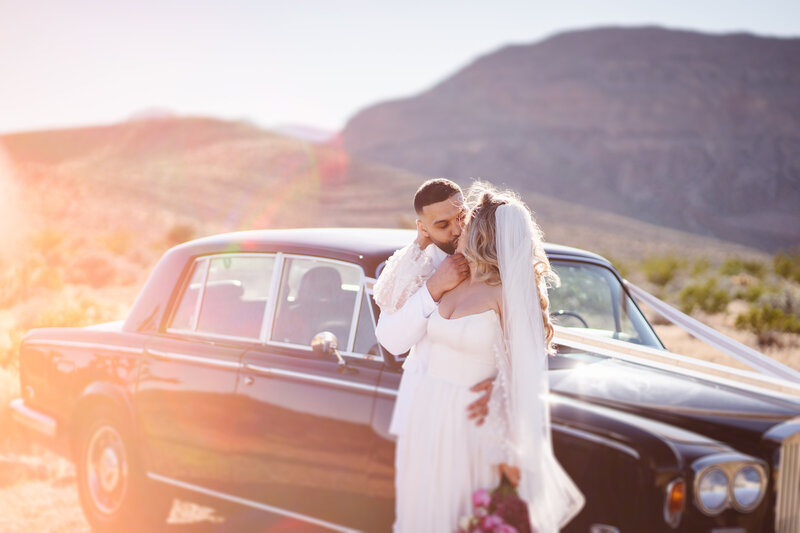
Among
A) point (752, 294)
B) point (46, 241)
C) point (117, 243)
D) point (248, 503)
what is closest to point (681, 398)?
point (248, 503)

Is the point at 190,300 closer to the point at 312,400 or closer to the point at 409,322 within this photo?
the point at 312,400

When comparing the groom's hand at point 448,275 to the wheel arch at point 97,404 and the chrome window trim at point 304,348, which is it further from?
the wheel arch at point 97,404

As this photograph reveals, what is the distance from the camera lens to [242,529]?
5105 millimetres

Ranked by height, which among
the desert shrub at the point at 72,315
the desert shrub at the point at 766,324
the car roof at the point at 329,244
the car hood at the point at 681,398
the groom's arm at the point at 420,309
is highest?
the car roof at the point at 329,244

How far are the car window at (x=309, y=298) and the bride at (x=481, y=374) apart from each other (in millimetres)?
980

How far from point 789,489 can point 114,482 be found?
157 inches

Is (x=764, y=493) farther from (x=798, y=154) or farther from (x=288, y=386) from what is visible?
(x=798, y=154)

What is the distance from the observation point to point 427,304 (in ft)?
11.0

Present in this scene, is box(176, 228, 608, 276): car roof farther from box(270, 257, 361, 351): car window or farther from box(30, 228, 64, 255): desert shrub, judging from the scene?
box(30, 228, 64, 255): desert shrub

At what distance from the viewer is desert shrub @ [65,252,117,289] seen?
1920cm

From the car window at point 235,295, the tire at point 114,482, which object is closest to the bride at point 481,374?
the car window at point 235,295

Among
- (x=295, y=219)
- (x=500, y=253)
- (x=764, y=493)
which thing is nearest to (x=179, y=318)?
(x=500, y=253)

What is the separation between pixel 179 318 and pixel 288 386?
1.25 metres

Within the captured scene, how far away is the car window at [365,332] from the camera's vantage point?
150 inches
